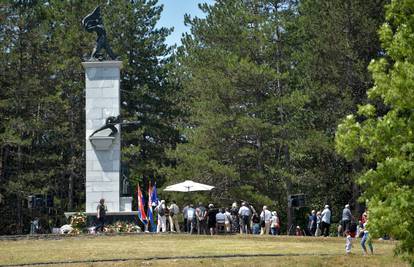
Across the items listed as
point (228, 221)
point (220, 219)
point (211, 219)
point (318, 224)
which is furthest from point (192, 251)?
point (318, 224)

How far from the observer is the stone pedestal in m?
39.3

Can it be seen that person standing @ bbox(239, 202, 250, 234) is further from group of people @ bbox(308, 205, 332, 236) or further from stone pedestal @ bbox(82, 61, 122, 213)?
stone pedestal @ bbox(82, 61, 122, 213)

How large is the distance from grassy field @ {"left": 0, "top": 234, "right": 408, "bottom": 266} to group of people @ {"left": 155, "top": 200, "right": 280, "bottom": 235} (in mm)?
3461

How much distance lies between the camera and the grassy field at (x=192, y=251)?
2281cm

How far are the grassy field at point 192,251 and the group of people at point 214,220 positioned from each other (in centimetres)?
346

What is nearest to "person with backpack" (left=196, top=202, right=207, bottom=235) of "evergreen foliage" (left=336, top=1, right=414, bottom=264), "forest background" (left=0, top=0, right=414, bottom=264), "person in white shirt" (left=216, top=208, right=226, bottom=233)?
"person in white shirt" (left=216, top=208, right=226, bottom=233)

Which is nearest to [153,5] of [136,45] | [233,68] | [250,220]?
[136,45]

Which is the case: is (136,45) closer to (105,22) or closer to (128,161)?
(105,22)

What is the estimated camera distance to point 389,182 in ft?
56.4

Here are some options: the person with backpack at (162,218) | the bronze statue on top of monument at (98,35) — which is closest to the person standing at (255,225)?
the person with backpack at (162,218)

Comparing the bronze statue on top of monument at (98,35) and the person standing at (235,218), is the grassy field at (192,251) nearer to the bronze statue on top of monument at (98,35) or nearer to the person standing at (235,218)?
the person standing at (235,218)

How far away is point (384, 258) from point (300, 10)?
26127mm

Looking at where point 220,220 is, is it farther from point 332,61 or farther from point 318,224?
point 332,61

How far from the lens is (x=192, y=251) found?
82.9 feet
